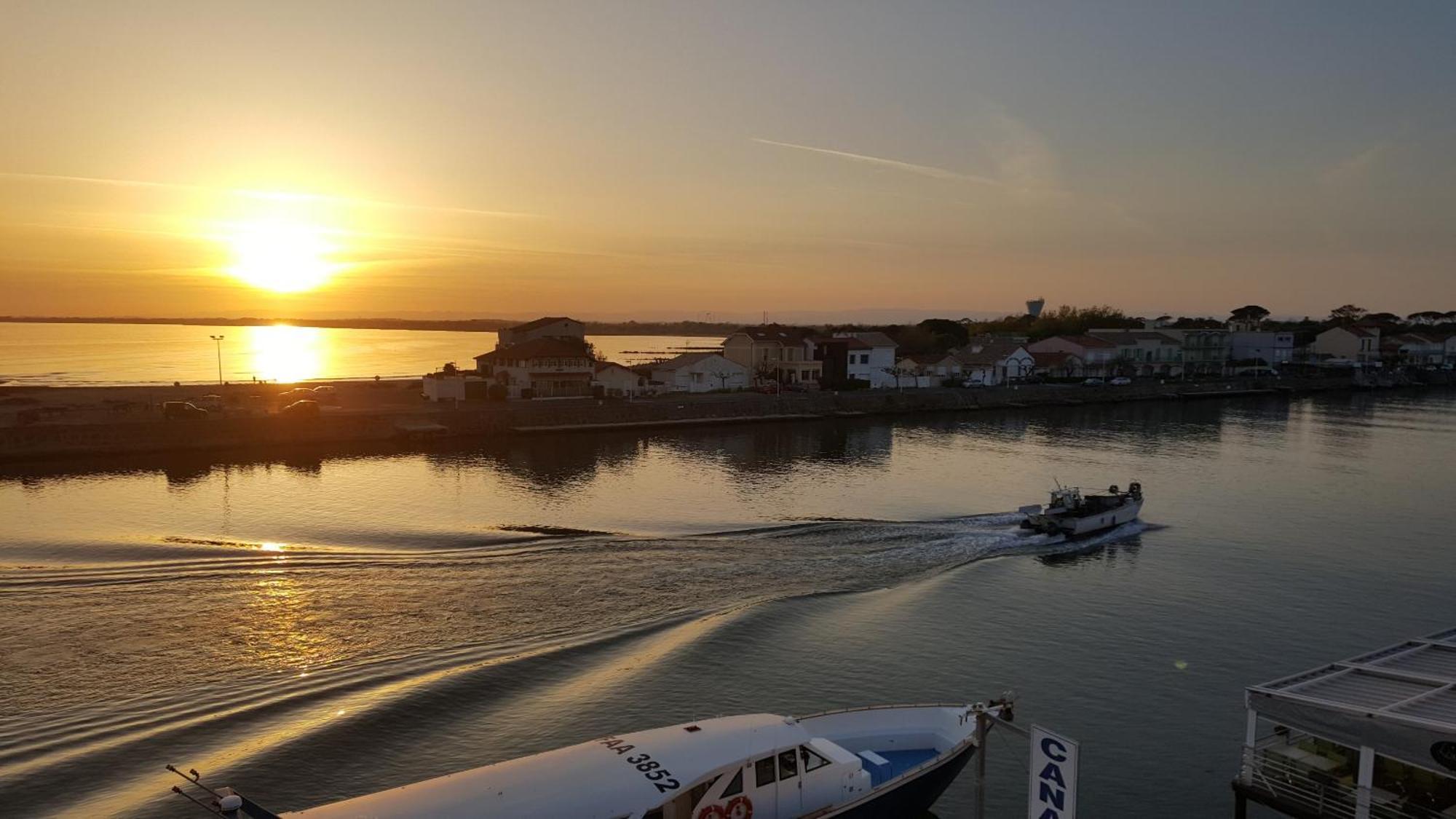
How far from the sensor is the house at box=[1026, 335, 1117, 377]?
296 feet

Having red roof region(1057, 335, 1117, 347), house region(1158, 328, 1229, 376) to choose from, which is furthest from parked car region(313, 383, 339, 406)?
house region(1158, 328, 1229, 376)

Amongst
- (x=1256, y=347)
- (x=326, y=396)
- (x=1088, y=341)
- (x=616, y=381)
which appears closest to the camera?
(x=326, y=396)

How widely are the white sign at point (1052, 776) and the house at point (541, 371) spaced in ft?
174

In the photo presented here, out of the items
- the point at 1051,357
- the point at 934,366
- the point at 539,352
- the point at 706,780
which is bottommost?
the point at 706,780

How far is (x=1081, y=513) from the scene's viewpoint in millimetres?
29609

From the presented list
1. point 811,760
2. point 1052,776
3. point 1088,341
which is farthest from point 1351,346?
point 811,760

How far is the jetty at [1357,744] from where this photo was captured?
9.16 meters

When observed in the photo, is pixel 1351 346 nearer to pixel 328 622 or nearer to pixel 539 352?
pixel 539 352

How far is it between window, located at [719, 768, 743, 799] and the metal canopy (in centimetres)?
619

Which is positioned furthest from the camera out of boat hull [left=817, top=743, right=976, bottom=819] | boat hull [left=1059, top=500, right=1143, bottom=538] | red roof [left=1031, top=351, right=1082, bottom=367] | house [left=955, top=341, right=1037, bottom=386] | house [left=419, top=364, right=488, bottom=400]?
A: red roof [left=1031, top=351, right=1082, bottom=367]

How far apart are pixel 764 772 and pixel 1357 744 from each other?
6619 mm

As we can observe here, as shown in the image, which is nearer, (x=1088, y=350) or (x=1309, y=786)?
(x=1309, y=786)

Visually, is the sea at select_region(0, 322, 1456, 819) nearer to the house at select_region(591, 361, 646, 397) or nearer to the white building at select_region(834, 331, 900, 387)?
the house at select_region(591, 361, 646, 397)

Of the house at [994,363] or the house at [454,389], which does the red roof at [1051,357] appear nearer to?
the house at [994,363]
